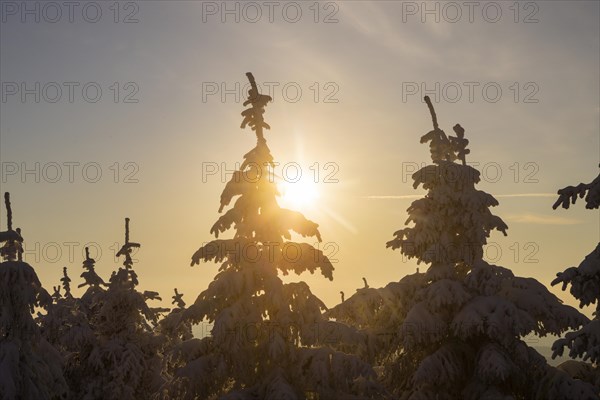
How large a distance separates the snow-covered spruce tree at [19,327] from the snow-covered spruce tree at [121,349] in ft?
22.4

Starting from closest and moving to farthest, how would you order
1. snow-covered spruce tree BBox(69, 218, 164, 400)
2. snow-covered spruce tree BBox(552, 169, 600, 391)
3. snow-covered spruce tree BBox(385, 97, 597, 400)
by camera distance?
snow-covered spruce tree BBox(552, 169, 600, 391) < snow-covered spruce tree BBox(385, 97, 597, 400) < snow-covered spruce tree BBox(69, 218, 164, 400)

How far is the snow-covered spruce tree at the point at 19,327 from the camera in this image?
1962 centimetres

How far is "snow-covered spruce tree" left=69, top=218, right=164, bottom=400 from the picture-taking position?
28.2 m

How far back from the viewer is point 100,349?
→ 28.8 meters

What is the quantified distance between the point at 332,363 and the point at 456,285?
5257 mm

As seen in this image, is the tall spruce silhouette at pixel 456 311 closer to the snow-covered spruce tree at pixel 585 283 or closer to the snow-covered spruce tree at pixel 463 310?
the snow-covered spruce tree at pixel 463 310

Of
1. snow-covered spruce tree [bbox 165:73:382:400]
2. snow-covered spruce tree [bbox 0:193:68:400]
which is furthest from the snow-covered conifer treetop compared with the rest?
snow-covered spruce tree [bbox 0:193:68:400]

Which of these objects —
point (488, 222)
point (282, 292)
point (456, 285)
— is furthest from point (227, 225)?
point (488, 222)

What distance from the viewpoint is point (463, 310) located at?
1795 cm

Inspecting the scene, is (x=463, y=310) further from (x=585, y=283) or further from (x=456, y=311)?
(x=585, y=283)

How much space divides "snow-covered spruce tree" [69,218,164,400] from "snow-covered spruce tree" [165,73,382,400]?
502 inches

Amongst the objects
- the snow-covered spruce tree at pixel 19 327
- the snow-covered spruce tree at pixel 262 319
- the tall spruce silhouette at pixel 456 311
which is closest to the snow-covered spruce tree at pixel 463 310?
the tall spruce silhouette at pixel 456 311

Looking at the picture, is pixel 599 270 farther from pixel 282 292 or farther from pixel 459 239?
pixel 282 292

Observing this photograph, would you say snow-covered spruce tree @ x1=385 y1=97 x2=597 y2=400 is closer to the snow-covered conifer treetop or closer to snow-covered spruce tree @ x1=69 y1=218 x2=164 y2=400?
the snow-covered conifer treetop
